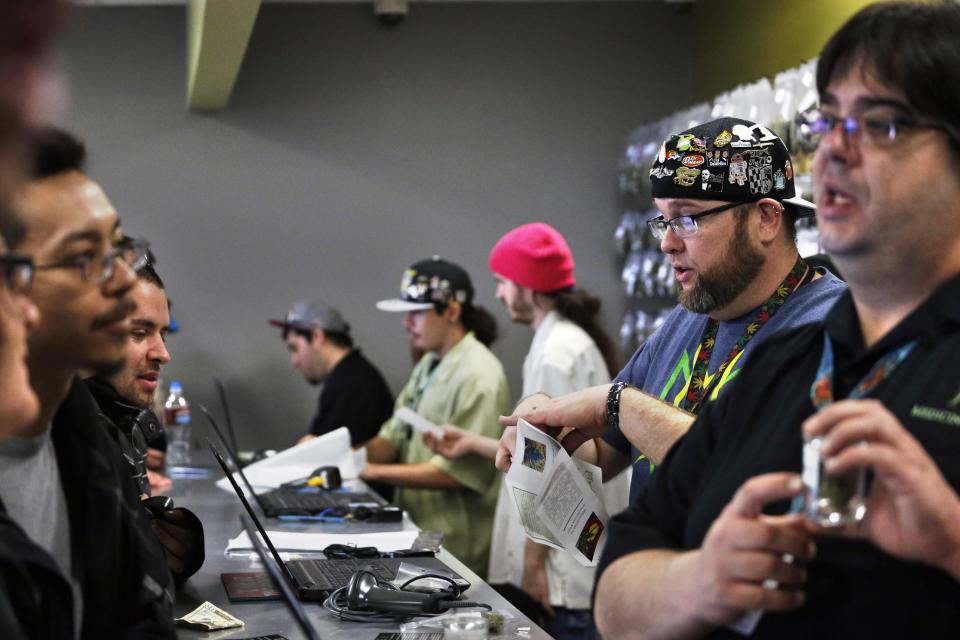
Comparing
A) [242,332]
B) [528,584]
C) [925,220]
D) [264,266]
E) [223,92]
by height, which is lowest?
[528,584]

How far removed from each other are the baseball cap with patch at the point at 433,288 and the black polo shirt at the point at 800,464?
3.40m

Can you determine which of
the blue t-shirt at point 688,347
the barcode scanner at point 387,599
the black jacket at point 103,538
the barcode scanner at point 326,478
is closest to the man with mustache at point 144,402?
the barcode scanner at point 387,599

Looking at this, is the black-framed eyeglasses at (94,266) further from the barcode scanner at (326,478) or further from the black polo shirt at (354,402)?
the black polo shirt at (354,402)

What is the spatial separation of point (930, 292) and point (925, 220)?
3.4 inches

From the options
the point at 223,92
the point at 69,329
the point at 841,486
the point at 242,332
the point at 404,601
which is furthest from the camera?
the point at 242,332

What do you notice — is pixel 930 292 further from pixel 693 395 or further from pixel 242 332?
pixel 242 332

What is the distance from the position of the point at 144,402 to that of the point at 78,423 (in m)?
1.15

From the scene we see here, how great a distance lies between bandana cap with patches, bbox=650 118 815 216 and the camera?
7.05 feet

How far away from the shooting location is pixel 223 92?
5.76 meters

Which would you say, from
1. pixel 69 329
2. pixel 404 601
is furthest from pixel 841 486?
pixel 404 601

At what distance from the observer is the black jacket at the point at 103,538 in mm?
1485

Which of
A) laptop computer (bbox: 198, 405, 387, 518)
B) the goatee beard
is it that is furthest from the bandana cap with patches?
laptop computer (bbox: 198, 405, 387, 518)

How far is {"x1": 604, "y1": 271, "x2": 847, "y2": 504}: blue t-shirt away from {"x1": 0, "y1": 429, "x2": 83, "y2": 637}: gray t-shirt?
108 cm

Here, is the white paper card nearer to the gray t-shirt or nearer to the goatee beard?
the goatee beard
